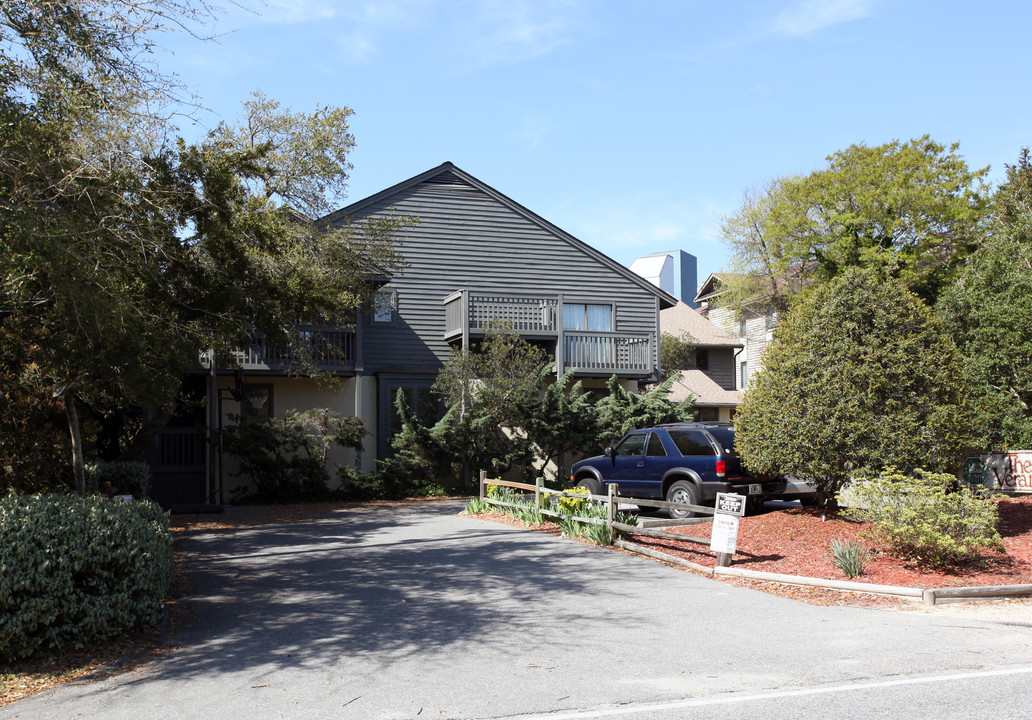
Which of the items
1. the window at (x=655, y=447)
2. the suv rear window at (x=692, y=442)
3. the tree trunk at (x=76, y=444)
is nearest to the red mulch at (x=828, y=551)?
→ the suv rear window at (x=692, y=442)

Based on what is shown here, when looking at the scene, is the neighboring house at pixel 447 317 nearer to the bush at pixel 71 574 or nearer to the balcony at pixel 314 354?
the balcony at pixel 314 354

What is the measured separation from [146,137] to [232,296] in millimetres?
2354

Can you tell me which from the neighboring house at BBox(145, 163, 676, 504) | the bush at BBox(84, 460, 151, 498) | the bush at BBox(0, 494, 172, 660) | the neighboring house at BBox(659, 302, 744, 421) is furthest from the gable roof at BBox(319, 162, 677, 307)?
the bush at BBox(0, 494, 172, 660)

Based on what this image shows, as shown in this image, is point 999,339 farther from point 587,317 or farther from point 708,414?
point 708,414

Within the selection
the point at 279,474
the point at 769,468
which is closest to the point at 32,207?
the point at 769,468

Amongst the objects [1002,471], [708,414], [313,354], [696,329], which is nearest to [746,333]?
[696,329]

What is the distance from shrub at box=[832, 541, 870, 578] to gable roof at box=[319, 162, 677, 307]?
1796 cm

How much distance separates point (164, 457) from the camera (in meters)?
21.1

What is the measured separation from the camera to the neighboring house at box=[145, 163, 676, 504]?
2269 centimetres

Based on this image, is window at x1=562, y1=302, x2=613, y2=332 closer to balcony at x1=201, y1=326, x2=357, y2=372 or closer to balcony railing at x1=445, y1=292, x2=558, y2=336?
balcony railing at x1=445, y1=292, x2=558, y2=336

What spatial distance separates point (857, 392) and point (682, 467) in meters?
3.80

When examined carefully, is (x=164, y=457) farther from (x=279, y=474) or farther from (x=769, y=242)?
(x=769, y=242)

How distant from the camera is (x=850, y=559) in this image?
998 centimetres

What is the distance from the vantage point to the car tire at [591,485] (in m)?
17.1
